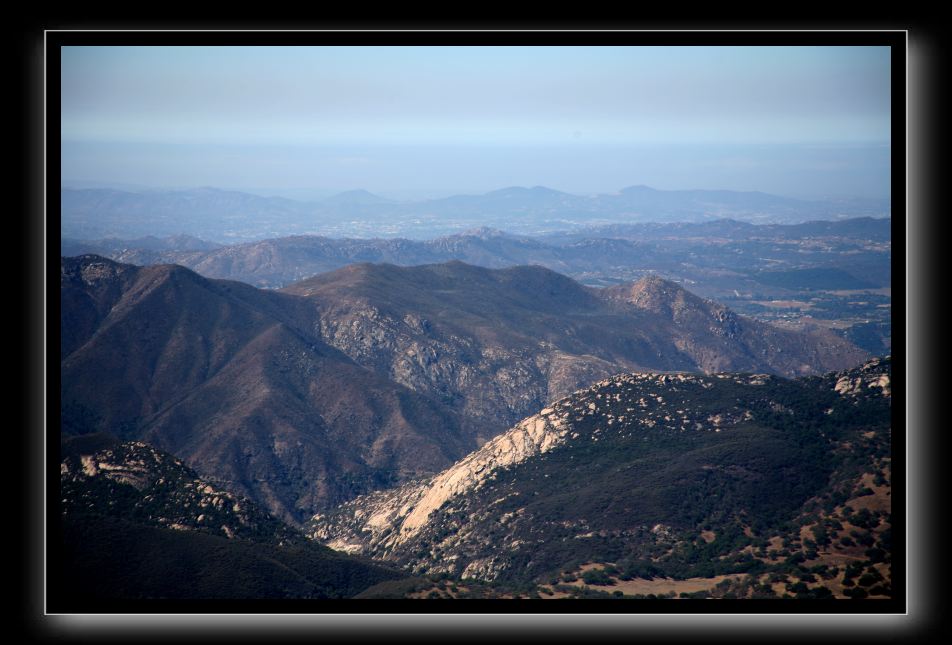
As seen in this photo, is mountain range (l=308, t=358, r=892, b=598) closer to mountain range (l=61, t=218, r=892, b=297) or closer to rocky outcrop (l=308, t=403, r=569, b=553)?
rocky outcrop (l=308, t=403, r=569, b=553)

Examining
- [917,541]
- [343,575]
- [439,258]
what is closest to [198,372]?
[343,575]

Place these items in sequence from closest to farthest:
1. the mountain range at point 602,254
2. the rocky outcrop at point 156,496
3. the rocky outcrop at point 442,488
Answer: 1. the rocky outcrop at point 156,496
2. the rocky outcrop at point 442,488
3. the mountain range at point 602,254

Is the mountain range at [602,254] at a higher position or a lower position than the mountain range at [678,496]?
higher

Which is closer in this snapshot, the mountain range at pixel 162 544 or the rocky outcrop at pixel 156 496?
the mountain range at pixel 162 544

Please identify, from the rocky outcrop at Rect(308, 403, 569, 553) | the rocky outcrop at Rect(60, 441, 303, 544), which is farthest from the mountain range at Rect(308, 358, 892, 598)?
the rocky outcrop at Rect(60, 441, 303, 544)

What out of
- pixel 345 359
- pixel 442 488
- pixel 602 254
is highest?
pixel 602 254

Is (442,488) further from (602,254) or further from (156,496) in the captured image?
(602,254)

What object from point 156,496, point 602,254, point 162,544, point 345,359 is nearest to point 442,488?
point 156,496

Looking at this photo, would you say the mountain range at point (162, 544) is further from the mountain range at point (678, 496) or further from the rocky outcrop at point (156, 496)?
the mountain range at point (678, 496)

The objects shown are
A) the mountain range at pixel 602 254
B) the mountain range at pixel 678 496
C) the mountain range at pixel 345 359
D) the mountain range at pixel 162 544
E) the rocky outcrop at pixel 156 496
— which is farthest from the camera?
the mountain range at pixel 602 254

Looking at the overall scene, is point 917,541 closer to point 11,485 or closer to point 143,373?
point 11,485

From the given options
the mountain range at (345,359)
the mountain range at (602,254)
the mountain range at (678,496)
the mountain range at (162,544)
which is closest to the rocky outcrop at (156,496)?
the mountain range at (162,544)
